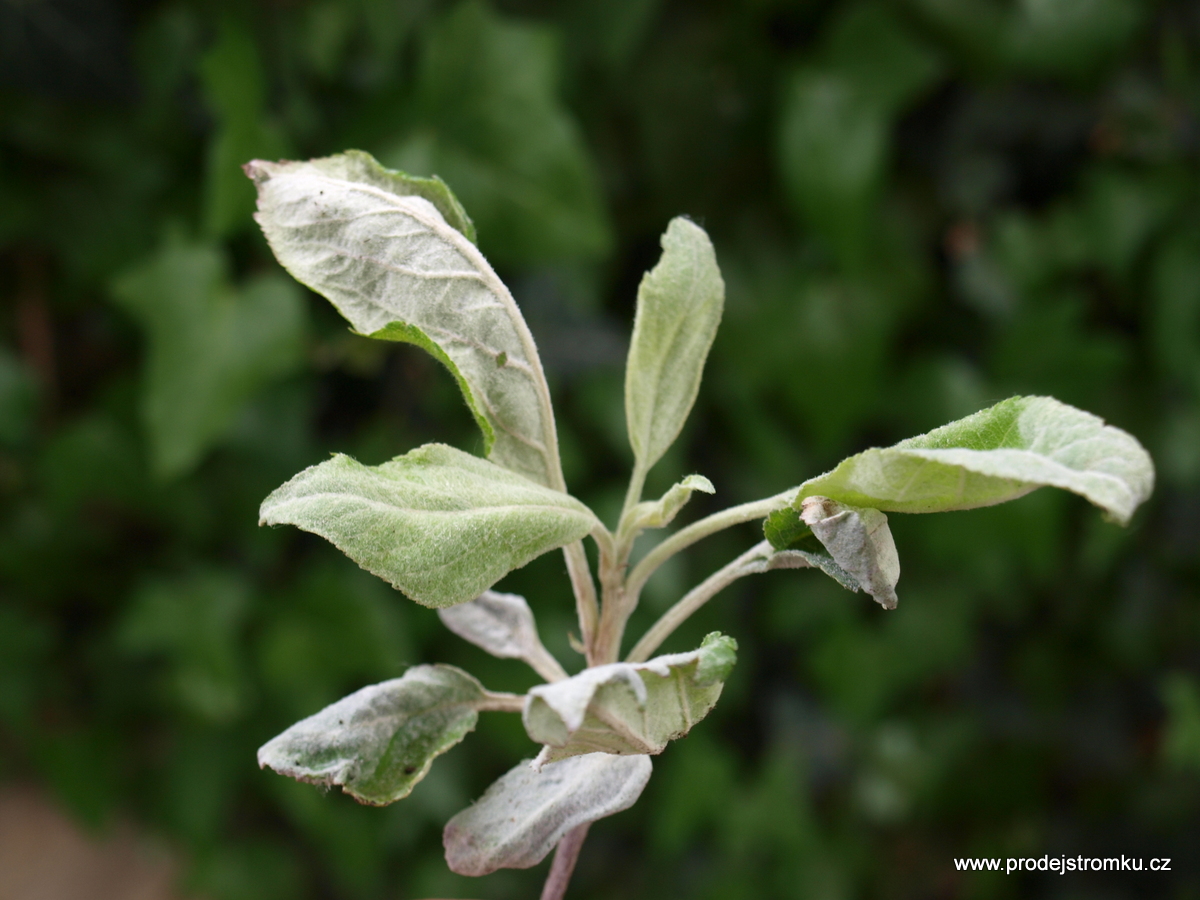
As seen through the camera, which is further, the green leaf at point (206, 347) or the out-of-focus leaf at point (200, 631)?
the out-of-focus leaf at point (200, 631)

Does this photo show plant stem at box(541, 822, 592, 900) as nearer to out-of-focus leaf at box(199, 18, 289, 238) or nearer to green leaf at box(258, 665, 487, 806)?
green leaf at box(258, 665, 487, 806)

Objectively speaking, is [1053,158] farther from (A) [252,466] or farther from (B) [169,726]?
(B) [169,726]

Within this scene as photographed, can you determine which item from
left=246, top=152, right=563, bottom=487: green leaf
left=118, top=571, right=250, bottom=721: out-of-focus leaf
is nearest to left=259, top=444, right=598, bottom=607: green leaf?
left=246, top=152, right=563, bottom=487: green leaf

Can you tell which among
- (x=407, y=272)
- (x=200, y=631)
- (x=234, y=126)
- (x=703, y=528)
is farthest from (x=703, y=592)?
(x=200, y=631)
